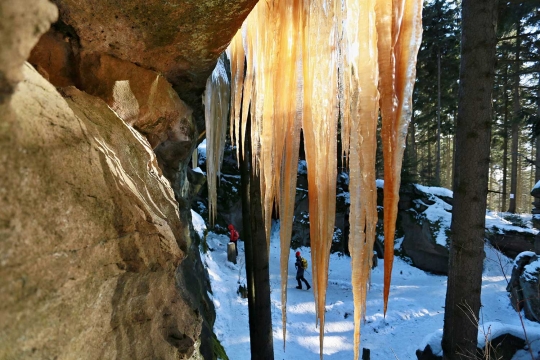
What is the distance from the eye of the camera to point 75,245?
3.62ft

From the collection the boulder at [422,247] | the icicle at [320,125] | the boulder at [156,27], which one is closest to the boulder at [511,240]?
the boulder at [422,247]

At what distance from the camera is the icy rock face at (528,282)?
7000 millimetres

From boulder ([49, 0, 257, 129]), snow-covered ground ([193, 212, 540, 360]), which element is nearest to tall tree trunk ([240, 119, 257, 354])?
snow-covered ground ([193, 212, 540, 360])

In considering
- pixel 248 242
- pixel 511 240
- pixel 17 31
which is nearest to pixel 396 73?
pixel 17 31

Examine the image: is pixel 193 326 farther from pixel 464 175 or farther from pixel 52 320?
pixel 464 175

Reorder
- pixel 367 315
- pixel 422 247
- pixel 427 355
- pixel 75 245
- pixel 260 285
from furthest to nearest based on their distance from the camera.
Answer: pixel 422 247
pixel 367 315
pixel 427 355
pixel 260 285
pixel 75 245

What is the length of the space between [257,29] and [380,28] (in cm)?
133

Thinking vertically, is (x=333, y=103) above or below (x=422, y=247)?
above

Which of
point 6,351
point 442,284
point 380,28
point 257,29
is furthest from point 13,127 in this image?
point 442,284

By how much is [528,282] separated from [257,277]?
6595 millimetres

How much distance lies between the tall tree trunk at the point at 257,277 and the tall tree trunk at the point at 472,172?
2.48 metres

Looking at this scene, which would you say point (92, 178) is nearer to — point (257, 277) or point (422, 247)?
point (257, 277)

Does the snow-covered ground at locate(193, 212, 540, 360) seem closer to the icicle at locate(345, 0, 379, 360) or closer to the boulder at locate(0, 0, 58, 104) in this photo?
the icicle at locate(345, 0, 379, 360)

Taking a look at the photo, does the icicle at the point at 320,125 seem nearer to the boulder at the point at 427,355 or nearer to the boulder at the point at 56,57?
the boulder at the point at 56,57
